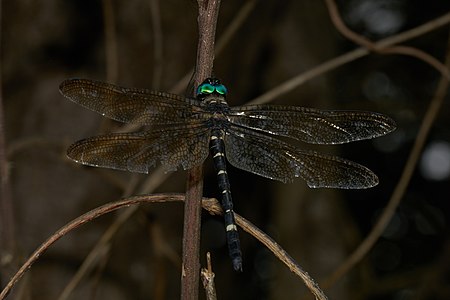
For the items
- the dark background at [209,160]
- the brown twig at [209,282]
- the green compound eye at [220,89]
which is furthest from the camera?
the dark background at [209,160]

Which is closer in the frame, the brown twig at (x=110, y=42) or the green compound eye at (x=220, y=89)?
the green compound eye at (x=220, y=89)

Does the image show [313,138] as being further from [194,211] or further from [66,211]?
[66,211]

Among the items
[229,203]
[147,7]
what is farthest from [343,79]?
[229,203]

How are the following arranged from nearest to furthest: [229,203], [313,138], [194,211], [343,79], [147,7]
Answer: [194,211], [229,203], [313,138], [147,7], [343,79]

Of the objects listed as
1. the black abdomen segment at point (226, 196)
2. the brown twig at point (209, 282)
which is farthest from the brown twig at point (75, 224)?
the black abdomen segment at point (226, 196)

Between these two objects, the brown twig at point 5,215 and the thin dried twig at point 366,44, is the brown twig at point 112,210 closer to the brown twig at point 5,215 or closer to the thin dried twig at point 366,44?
the brown twig at point 5,215

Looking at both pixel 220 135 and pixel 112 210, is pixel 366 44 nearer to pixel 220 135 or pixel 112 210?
pixel 220 135
